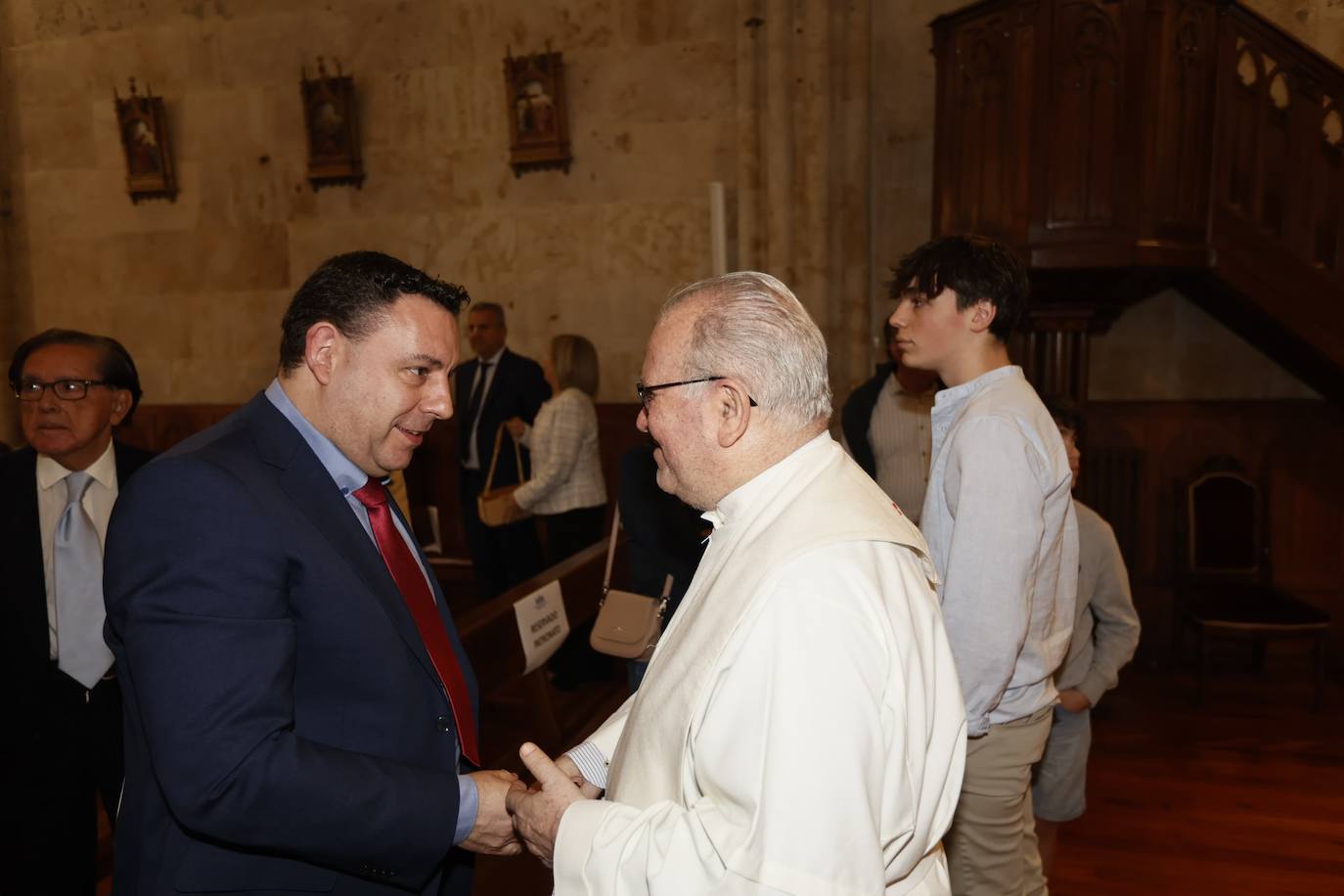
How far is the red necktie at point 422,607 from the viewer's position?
1.64 meters

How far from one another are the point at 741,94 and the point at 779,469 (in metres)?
5.26

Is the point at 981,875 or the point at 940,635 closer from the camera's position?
the point at 940,635

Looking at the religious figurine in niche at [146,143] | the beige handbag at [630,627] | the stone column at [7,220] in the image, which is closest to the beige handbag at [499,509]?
the beige handbag at [630,627]

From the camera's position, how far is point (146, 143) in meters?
7.38

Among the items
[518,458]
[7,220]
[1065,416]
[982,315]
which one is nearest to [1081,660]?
[1065,416]

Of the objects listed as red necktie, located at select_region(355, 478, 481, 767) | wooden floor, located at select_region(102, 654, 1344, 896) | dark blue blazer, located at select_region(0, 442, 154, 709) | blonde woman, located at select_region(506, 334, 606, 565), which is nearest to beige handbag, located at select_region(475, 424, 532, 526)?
blonde woman, located at select_region(506, 334, 606, 565)

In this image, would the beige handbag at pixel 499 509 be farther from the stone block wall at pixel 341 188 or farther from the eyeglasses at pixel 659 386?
the eyeglasses at pixel 659 386

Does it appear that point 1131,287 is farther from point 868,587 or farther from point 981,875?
point 868,587

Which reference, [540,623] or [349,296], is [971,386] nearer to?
[349,296]

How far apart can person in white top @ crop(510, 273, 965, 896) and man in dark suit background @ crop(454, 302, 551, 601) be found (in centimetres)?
386

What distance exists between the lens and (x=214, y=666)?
1.28 m

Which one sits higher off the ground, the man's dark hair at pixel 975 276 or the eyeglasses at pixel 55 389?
the man's dark hair at pixel 975 276

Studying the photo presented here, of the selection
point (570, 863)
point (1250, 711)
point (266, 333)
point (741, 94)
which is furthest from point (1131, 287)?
point (266, 333)

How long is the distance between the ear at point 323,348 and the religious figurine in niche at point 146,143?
23.2ft
